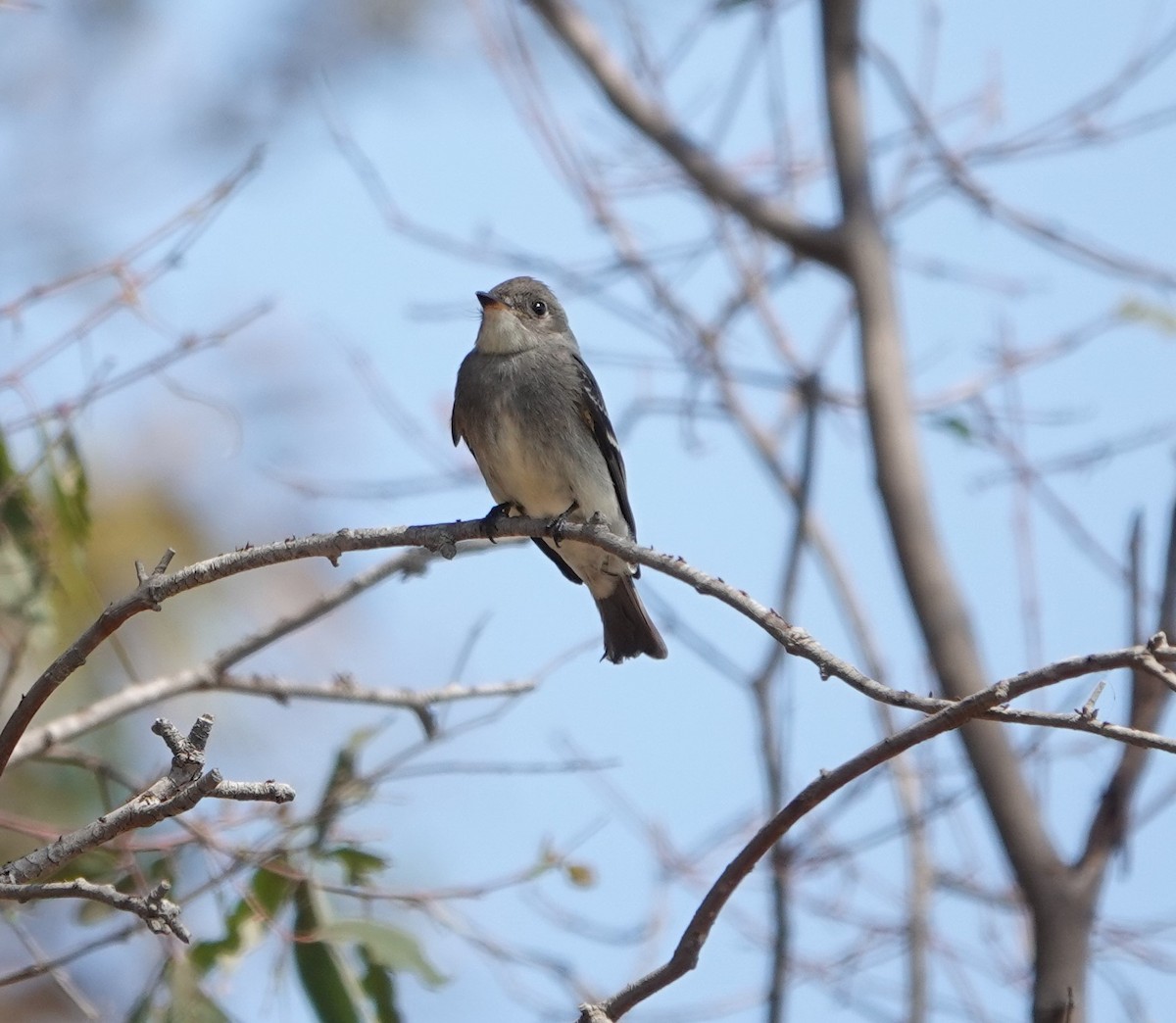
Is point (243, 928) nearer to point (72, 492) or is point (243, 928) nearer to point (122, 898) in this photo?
point (72, 492)

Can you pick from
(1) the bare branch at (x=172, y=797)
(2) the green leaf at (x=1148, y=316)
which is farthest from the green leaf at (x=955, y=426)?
(1) the bare branch at (x=172, y=797)

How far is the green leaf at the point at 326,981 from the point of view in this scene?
404 centimetres

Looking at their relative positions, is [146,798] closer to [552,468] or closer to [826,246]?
[552,468]

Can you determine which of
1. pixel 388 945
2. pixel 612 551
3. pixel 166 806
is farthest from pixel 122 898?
pixel 388 945

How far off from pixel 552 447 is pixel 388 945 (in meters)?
1.69

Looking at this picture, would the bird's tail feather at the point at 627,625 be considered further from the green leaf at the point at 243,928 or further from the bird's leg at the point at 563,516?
the green leaf at the point at 243,928

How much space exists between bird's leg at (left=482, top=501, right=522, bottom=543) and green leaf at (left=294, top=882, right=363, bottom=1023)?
1.04 metres

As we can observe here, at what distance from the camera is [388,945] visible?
12.8ft

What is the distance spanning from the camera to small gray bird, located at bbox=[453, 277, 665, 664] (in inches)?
193

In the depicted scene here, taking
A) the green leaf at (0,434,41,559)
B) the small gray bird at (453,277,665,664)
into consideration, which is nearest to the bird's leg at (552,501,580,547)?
the small gray bird at (453,277,665,664)

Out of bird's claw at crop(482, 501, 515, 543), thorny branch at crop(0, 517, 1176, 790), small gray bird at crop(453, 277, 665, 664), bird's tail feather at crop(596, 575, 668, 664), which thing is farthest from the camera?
bird's tail feather at crop(596, 575, 668, 664)

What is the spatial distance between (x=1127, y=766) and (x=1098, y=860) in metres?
0.31

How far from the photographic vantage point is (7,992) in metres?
6.96

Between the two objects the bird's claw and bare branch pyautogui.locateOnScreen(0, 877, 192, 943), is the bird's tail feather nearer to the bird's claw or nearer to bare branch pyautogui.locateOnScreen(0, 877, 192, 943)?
the bird's claw
